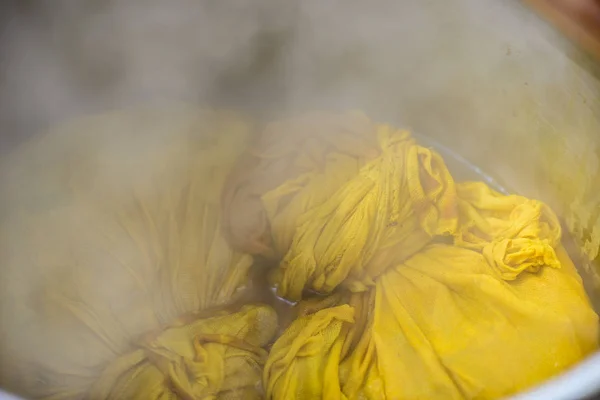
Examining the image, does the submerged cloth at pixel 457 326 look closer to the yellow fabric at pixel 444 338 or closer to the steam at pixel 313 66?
the yellow fabric at pixel 444 338

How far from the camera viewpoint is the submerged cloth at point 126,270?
2.42 ft

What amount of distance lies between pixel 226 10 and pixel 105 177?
0.39 m

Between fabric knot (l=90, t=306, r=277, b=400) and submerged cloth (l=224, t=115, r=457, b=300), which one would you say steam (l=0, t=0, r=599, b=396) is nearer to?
submerged cloth (l=224, t=115, r=457, b=300)

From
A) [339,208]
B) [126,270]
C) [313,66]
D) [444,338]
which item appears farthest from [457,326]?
[313,66]

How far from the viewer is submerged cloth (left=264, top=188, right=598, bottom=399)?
71 cm

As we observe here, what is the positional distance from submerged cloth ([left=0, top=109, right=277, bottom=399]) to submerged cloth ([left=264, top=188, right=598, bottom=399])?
0.32 ft

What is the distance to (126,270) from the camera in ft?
2.70

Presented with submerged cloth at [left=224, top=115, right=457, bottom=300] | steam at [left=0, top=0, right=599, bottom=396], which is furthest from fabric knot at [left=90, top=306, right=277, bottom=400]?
steam at [left=0, top=0, right=599, bottom=396]

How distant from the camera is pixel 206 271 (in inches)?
34.1

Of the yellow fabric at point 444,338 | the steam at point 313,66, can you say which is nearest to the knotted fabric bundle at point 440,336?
the yellow fabric at point 444,338

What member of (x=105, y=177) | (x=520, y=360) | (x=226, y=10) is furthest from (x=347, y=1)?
(x=520, y=360)

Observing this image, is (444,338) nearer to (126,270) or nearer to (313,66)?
(126,270)

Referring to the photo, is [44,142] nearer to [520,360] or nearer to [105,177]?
[105,177]

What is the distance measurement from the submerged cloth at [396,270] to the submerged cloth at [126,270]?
56 mm
